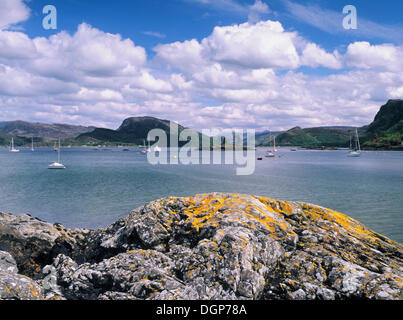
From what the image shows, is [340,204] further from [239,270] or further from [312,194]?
[239,270]

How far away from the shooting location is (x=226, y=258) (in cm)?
668

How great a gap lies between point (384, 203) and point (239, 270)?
45730 mm

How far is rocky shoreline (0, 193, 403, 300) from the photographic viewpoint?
21.0 ft

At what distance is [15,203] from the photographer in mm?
46031

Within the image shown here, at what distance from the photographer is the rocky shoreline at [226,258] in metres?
6.39

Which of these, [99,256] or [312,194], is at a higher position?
[99,256]
